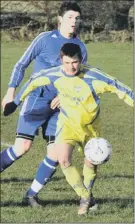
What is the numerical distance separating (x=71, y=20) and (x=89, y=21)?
21.9 meters

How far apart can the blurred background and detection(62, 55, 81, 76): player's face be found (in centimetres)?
2125

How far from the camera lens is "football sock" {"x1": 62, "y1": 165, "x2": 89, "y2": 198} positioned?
579cm

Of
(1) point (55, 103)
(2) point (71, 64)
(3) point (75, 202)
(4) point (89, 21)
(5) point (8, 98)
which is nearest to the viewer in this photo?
(2) point (71, 64)

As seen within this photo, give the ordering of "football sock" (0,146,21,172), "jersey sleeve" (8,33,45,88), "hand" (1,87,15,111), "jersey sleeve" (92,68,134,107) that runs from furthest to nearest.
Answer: "football sock" (0,146,21,172)
"jersey sleeve" (8,33,45,88)
"hand" (1,87,15,111)
"jersey sleeve" (92,68,134,107)

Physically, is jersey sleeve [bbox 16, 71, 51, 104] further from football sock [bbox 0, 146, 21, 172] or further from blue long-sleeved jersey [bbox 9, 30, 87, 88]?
football sock [bbox 0, 146, 21, 172]

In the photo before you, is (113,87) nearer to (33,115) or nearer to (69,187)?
(33,115)

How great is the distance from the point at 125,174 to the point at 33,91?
2182 millimetres

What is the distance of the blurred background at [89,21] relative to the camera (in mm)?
27484

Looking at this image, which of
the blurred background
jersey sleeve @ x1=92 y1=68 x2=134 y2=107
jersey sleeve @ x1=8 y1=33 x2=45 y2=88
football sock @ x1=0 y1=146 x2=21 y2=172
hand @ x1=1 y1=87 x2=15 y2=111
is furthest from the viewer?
the blurred background

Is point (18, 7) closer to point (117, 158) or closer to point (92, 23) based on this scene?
point (92, 23)

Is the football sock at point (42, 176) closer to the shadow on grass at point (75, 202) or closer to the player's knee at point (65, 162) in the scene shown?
the shadow on grass at point (75, 202)

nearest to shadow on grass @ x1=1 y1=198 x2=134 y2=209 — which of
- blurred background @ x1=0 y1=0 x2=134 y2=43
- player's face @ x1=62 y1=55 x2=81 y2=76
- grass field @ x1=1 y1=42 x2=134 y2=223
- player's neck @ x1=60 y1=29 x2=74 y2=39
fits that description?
grass field @ x1=1 y1=42 x2=134 y2=223

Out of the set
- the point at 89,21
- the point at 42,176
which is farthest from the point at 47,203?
the point at 89,21

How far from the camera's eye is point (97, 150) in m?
5.67
